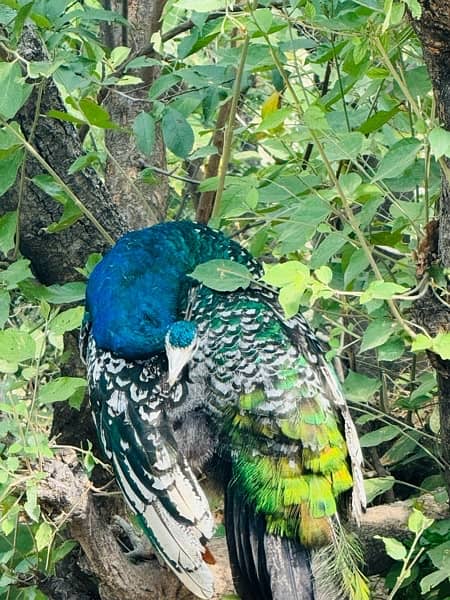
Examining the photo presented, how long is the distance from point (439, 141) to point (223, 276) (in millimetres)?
600

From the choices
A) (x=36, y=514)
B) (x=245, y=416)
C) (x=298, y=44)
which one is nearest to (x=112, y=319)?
(x=245, y=416)

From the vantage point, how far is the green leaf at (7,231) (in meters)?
2.25

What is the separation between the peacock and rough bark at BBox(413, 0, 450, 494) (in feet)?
0.90

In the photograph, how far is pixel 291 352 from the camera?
2217 millimetres

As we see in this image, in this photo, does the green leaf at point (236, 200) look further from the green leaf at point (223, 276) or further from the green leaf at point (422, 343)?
the green leaf at point (422, 343)

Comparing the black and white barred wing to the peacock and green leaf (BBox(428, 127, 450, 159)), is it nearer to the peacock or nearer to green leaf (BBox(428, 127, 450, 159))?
the peacock

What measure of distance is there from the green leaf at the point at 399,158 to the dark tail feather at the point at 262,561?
30.1 inches

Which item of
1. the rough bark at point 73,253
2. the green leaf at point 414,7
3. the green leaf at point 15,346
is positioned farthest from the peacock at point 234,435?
the green leaf at point 414,7

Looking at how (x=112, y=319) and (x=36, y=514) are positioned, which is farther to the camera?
(x=112, y=319)

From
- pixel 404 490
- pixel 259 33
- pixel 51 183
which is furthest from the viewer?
pixel 404 490

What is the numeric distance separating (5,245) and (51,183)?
0.19m

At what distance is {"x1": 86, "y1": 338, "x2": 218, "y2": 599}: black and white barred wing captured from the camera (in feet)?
6.89

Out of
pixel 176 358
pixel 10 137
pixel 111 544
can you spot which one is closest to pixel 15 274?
pixel 10 137

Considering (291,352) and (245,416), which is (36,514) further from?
(291,352)
